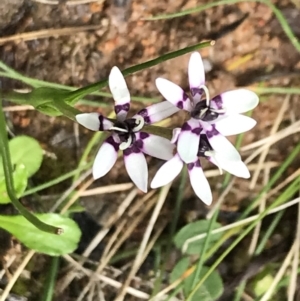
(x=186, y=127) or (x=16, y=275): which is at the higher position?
(x=186, y=127)

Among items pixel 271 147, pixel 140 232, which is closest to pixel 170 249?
pixel 140 232

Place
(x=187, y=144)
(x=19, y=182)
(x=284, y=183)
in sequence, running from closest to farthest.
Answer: (x=187, y=144)
(x=19, y=182)
(x=284, y=183)

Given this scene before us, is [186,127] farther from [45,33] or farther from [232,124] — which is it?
[45,33]

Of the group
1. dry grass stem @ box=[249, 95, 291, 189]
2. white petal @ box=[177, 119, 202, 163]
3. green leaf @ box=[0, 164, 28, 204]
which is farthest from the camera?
dry grass stem @ box=[249, 95, 291, 189]

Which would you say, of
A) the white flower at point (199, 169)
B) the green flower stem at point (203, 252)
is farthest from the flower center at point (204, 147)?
the green flower stem at point (203, 252)

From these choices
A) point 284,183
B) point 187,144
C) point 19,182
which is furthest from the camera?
point 284,183

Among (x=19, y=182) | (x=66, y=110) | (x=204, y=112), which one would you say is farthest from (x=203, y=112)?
(x=19, y=182)

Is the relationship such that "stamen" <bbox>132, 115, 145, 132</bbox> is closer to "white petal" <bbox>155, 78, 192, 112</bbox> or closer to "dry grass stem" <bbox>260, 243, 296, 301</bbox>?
"white petal" <bbox>155, 78, 192, 112</bbox>

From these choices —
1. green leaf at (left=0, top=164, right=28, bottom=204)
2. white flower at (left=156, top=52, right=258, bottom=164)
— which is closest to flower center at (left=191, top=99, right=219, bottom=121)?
white flower at (left=156, top=52, right=258, bottom=164)
